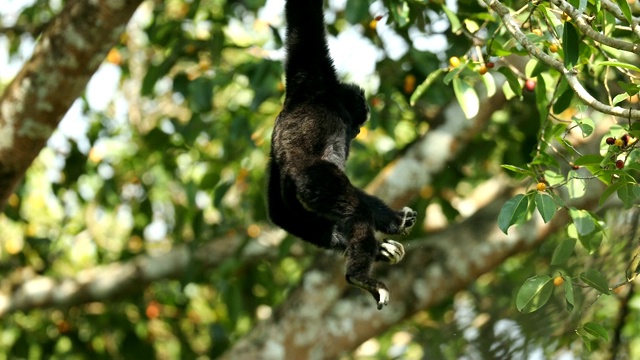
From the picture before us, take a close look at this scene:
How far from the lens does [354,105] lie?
319 cm

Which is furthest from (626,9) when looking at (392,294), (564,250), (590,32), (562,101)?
(392,294)

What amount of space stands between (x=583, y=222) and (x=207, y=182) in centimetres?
345

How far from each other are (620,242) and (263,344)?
243 centimetres

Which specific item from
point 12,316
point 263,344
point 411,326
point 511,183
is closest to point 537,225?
point 511,183

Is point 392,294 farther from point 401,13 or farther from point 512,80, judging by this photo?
point 512,80

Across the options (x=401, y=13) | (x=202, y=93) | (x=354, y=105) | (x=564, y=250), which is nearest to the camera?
(x=564, y=250)

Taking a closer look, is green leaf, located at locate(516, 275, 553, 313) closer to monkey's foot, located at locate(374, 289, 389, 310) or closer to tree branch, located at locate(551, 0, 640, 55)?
monkey's foot, located at locate(374, 289, 389, 310)

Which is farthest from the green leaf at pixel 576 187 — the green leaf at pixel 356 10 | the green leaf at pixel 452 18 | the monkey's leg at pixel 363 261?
the green leaf at pixel 356 10

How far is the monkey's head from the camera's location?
10.5 feet

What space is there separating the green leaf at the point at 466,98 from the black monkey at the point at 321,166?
360 millimetres

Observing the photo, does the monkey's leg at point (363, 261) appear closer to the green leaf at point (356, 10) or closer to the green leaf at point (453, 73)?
the green leaf at point (453, 73)

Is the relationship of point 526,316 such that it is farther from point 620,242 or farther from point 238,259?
point 238,259

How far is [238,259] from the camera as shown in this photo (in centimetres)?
594

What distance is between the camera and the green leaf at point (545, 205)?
2.73 m
